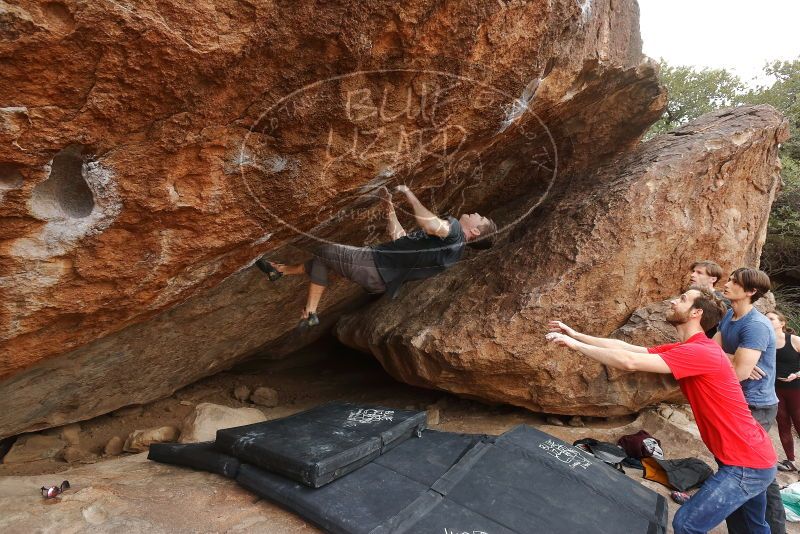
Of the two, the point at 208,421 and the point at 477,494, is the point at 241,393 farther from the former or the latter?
the point at 477,494

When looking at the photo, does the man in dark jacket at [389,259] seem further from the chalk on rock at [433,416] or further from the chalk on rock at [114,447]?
the chalk on rock at [114,447]

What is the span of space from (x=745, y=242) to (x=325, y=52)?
4.35 meters

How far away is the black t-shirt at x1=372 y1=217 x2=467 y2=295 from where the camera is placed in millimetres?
2945

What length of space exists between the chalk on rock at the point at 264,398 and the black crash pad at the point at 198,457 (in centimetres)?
231

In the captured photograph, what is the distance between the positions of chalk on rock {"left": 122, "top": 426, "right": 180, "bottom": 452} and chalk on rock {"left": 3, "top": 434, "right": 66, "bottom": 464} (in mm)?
617

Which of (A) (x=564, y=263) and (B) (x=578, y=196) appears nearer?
(A) (x=564, y=263)

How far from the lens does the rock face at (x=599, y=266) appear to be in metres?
3.87

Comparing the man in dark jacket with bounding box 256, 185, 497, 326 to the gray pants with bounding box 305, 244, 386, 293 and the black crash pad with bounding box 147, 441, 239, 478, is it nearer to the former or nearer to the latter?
the gray pants with bounding box 305, 244, 386, 293

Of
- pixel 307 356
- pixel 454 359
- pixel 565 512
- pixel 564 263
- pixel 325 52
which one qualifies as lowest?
pixel 307 356

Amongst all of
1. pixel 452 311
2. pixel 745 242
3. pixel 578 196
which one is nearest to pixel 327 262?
pixel 452 311

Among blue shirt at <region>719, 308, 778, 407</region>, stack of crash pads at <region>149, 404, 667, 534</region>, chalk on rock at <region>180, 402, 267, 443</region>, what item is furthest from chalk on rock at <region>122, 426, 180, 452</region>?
blue shirt at <region>719, 308, 778, 407</region>

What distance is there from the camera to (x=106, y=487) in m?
2.55

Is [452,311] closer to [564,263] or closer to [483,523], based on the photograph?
[564,263]

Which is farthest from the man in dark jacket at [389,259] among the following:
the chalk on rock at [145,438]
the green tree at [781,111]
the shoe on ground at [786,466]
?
Result: the green tree at [781,111]
